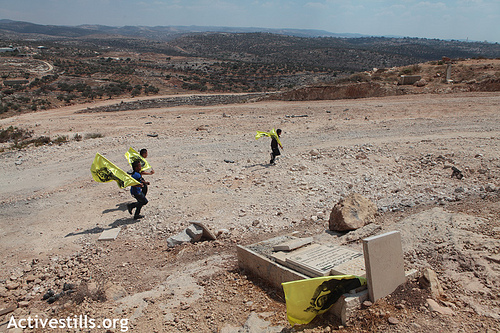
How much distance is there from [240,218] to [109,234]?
2.74m

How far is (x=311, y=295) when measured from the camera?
14.1 feet

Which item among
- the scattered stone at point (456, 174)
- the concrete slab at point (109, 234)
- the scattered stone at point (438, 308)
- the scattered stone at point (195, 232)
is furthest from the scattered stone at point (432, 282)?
the concrete slab at point (109, 234)

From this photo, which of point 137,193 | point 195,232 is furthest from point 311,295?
point 137,193

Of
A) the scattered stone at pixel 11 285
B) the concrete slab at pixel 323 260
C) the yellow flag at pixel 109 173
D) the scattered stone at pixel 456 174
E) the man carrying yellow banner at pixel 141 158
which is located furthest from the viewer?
the scattered stone at pixel 456 174

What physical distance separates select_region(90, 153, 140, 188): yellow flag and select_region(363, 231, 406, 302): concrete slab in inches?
218

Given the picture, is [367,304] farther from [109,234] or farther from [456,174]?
[456,174]

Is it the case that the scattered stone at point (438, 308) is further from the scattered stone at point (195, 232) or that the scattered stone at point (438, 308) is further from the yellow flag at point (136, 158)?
the yellow flag at point (136, 158)

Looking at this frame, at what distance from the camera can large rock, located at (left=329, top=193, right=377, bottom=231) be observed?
22.5 feet

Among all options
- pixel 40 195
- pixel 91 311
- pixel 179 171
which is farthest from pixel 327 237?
pixel 40 195

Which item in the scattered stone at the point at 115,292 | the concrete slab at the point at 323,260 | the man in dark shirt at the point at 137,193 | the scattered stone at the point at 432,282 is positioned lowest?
the scattered stone at the point at 115,292

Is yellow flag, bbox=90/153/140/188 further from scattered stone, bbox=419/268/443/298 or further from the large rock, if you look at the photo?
scattered stone, bbox=419/268/443/298

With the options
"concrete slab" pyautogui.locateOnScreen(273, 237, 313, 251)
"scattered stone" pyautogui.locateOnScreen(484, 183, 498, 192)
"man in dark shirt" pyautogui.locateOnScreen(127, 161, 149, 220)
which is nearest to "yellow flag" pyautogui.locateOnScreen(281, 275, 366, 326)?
"concrete slab" pyautogui.locateOnScreen(273, 237, 313, 251)

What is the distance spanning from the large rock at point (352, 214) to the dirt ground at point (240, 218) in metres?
0.29

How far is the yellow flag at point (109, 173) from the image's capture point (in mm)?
8172
